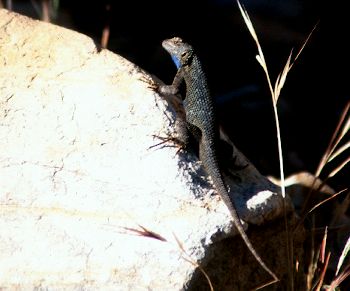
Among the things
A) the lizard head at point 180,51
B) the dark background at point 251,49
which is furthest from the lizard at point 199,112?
the dark background at point 251,49

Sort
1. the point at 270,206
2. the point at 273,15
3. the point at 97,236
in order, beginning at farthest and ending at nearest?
the point at 273,15 → the point at 270,206 → the point at 97,236

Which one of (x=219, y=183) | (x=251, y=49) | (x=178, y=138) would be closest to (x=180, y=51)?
(x=178, y=138)

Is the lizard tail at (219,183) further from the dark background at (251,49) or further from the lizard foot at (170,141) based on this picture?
the dark background at (251,49)

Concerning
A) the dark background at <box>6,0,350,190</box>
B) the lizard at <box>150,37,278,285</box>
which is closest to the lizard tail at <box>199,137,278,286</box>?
the lizard at <box>150,37,278,285</box>

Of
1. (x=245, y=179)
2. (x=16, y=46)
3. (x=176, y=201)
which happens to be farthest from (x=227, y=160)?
(x=16, y=46)

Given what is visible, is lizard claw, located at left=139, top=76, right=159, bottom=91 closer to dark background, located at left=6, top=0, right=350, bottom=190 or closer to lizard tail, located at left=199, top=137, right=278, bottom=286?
lizard tail, located at left=199, top=137, right=278, bottom=286

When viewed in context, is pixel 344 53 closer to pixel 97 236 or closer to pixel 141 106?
pixel 141 106
